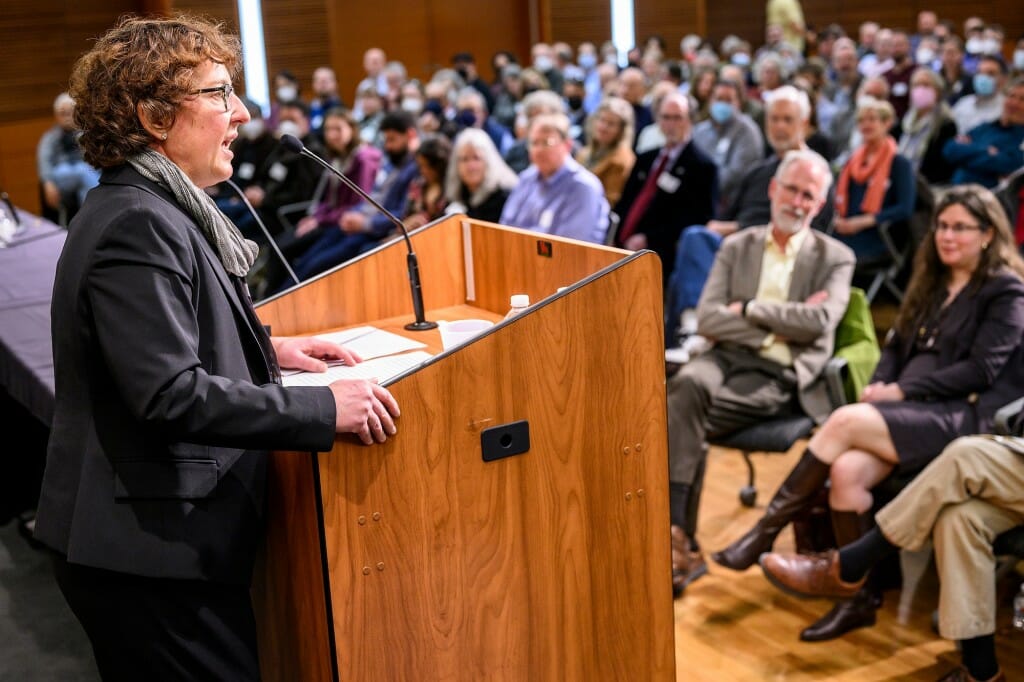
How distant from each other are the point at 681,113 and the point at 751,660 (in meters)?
3.21

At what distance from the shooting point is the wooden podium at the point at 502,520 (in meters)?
1.56

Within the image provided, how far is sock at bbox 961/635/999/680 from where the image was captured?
253 cm

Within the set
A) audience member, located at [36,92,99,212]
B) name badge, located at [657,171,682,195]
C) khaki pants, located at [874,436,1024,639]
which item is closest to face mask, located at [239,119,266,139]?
audience member, located at [36,92,99,212]

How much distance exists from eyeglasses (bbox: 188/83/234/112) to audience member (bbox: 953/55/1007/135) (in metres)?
6.91

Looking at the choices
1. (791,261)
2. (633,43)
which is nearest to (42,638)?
(791,261)

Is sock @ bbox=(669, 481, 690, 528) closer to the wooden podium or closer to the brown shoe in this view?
the brown shoe

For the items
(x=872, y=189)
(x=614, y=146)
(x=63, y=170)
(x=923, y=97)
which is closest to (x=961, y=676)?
(x=872, y=189)

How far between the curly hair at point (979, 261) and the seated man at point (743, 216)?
1.04 meters

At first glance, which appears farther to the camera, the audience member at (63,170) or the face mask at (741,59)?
the face mask at (741,59)

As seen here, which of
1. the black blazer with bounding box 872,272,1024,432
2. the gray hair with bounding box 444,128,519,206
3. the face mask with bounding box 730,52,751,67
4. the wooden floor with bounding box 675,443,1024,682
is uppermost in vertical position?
the face mask with bounding box 730,52,751,67

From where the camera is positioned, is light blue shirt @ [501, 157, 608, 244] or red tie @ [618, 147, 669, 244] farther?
red tie @ [618, 147, 669, 244]

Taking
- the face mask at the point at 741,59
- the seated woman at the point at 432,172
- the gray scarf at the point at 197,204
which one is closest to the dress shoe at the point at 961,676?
the gray scarf at the point at 197,204

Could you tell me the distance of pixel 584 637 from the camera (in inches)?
69.9

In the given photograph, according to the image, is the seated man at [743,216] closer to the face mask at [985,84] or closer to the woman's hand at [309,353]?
the woman's hand at [309,353]
